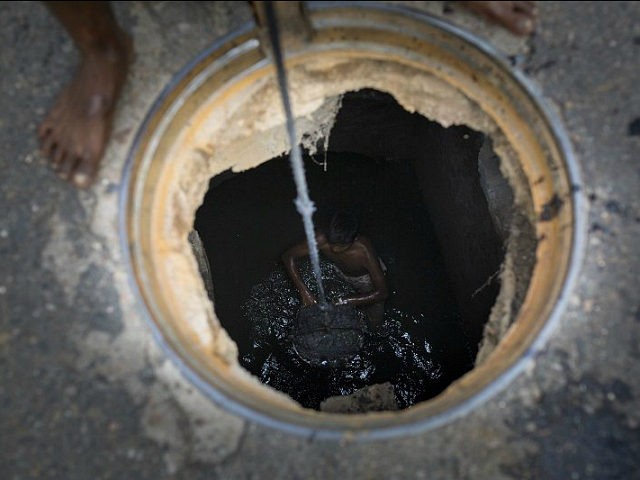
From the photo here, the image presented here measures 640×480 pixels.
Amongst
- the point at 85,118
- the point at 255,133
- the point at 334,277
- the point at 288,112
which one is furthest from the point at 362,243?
the point at 85,118

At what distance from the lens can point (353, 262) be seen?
4.27 meters

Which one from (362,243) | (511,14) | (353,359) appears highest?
(511,14)

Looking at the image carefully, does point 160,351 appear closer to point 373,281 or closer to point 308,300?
point 308,300

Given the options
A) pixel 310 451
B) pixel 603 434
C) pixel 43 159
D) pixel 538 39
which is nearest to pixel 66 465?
pixel 310 451

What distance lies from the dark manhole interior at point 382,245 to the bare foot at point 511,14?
1268mm

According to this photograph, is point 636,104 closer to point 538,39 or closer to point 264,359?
point 538,39

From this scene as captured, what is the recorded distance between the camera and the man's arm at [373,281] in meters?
4.19

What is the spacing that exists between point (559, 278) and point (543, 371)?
0.37 metres

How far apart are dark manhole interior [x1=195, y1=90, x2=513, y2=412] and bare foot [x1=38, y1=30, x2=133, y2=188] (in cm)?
184

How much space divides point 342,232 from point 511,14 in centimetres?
208

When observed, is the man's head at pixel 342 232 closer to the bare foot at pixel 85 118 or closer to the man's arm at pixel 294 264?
the man's arm at pixel 294 264

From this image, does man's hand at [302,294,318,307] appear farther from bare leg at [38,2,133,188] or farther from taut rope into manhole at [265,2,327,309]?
bare leg at [38,2,133,188]

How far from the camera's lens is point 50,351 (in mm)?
2066

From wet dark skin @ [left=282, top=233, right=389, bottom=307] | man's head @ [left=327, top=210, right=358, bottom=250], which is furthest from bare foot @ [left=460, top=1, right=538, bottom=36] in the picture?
wet dark skin @ [left=282, top=233, right=389, bottom=307]
